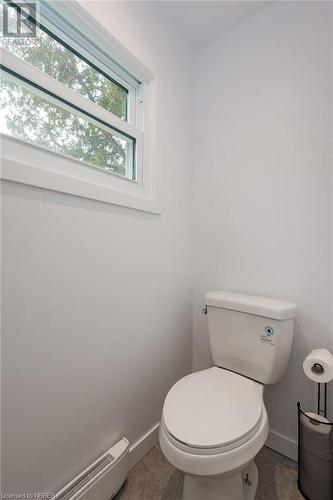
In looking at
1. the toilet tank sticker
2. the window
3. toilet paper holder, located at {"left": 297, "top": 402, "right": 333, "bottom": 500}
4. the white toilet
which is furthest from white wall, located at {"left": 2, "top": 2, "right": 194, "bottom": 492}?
toilet paper holder, located at {"left": 297, "top": 402, "right": 333, "bottom": 500}

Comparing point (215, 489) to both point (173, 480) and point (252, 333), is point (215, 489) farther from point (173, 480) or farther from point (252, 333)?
point (252, 333)

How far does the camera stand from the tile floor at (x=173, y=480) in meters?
1.02

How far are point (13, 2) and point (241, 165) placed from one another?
1.22 m

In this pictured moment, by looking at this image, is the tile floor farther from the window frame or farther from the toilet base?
the window frame

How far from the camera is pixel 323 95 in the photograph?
1.15 meters

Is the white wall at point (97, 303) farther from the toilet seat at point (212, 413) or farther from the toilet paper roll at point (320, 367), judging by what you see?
the toilet paper roll at point (320, 367)

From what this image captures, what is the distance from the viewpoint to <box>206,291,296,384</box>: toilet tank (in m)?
1.09

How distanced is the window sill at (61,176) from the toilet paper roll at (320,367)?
1.02 metres

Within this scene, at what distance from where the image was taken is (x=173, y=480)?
1.08m

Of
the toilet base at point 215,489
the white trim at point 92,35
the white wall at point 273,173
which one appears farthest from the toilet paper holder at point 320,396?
the white trim at point 92,35

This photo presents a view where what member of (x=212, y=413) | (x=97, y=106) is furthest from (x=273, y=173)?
(x=212, y=413)

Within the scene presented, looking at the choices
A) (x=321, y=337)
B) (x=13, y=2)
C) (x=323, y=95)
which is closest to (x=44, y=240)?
(x=13, y=2)

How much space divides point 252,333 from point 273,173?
866mm

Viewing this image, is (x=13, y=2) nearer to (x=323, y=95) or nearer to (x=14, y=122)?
(x=14, y=122)
